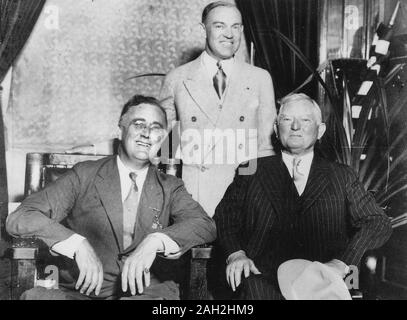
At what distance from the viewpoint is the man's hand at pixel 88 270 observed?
5.10 ft

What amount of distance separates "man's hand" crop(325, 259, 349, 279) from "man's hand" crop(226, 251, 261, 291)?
0.31m

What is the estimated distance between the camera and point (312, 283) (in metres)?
1.76

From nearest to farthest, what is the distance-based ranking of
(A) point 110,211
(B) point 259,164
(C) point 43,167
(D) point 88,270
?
(D) point 88,270 < (A) point 110,211 < (B) point 259,164 < (C) point 43,167

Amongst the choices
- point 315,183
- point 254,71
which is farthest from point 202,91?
point 315,183

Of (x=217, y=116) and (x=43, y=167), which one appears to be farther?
(x=217, y=116)

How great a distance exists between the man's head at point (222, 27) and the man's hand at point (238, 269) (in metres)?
1.09

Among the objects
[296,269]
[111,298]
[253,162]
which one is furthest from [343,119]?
[111,298]

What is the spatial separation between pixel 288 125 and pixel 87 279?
3.65ft

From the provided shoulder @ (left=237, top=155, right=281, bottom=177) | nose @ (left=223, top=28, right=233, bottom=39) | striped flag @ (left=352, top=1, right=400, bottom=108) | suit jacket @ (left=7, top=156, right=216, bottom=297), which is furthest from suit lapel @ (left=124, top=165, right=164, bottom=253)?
striped flag @ (left=352, top=1, right=400, bottom=108)

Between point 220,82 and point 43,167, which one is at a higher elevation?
point 220,82

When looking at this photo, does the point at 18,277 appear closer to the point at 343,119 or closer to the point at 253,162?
the point at 253,162

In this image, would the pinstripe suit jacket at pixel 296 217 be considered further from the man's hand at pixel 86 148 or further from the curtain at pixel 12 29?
the curtain at pixel 12 29

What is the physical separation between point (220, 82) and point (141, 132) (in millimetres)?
659

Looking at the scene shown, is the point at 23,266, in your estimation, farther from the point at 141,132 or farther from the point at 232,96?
the point at 232,96
